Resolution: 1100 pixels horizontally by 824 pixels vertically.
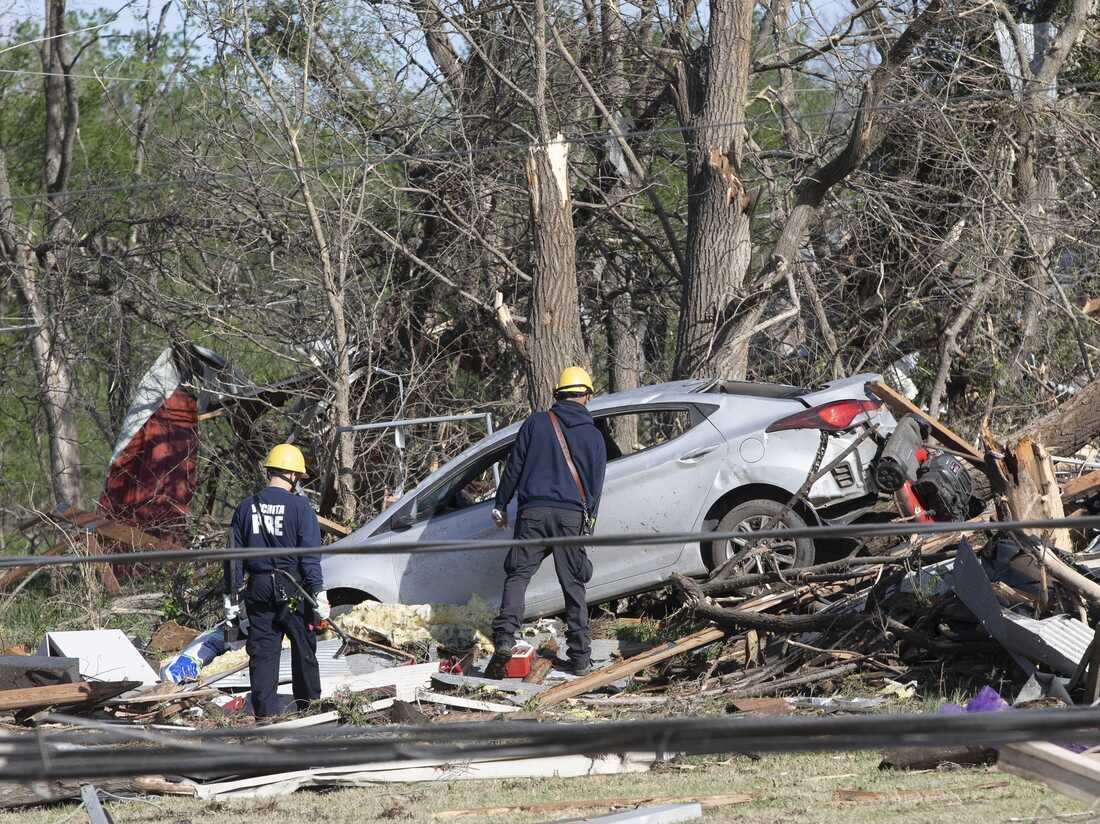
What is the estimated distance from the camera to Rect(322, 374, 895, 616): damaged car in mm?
9516

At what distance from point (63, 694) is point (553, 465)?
11.3 ft

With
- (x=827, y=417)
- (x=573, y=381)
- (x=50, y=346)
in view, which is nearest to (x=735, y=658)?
(x=827, y=417)

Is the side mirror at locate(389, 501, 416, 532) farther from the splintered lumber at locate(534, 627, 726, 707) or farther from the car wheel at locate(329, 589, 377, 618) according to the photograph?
the splintered lumber at locate(534, 627, 726, 707)

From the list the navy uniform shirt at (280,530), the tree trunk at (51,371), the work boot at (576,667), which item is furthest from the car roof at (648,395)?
the tree trunk at (51,371)

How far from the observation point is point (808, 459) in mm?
9531

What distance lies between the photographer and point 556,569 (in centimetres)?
891

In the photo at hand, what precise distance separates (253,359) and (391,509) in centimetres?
967

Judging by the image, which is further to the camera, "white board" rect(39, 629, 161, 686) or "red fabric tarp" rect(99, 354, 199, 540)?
"red fabric tarp" rect(99, 354, 199, 540)

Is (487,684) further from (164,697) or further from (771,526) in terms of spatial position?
(771,526)

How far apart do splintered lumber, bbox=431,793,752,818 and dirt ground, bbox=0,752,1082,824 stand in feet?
0.10

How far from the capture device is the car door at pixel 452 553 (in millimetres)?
10000

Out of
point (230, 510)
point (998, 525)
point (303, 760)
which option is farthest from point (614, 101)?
point (303, 760)

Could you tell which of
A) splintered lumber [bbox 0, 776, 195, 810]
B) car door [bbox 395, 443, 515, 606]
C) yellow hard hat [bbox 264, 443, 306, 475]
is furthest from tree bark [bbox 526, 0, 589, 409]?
splintered lumber [bbox 0, 776, 195, 810]

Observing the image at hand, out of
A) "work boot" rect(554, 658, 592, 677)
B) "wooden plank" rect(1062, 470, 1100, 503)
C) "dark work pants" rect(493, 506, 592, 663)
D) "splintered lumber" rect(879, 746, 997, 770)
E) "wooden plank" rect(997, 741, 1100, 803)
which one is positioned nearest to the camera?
"wooden plank" rect(997, 741, 1100, 803)
